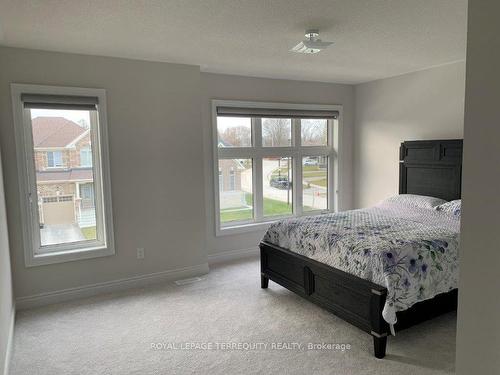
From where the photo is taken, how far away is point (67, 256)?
3494 mm

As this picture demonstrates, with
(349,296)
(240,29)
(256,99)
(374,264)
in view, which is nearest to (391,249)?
(374,264)

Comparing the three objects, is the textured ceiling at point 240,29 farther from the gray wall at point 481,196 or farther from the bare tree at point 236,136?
the gray wall at point 481,196

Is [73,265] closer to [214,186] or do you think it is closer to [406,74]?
[214,186]

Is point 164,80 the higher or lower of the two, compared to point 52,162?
higher

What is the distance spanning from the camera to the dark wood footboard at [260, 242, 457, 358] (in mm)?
2479

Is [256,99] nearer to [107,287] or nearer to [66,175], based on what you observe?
[66,175]

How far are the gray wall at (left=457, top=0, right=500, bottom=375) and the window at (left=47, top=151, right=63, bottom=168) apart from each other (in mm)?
3508

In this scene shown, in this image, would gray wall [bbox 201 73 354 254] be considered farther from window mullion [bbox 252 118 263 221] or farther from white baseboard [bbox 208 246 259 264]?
window mullion [bbox 252 118 263 221]

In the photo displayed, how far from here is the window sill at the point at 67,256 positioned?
3.36 m

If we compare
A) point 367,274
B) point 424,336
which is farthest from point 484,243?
point 424,336

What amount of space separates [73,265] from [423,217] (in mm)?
3436

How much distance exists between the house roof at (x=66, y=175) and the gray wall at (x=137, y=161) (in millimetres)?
265

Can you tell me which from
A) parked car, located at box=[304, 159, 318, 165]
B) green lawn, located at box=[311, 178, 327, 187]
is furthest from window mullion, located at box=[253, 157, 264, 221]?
green lawn, located at box=[311, 178, 327, 187]

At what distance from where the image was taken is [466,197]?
1.08 m
